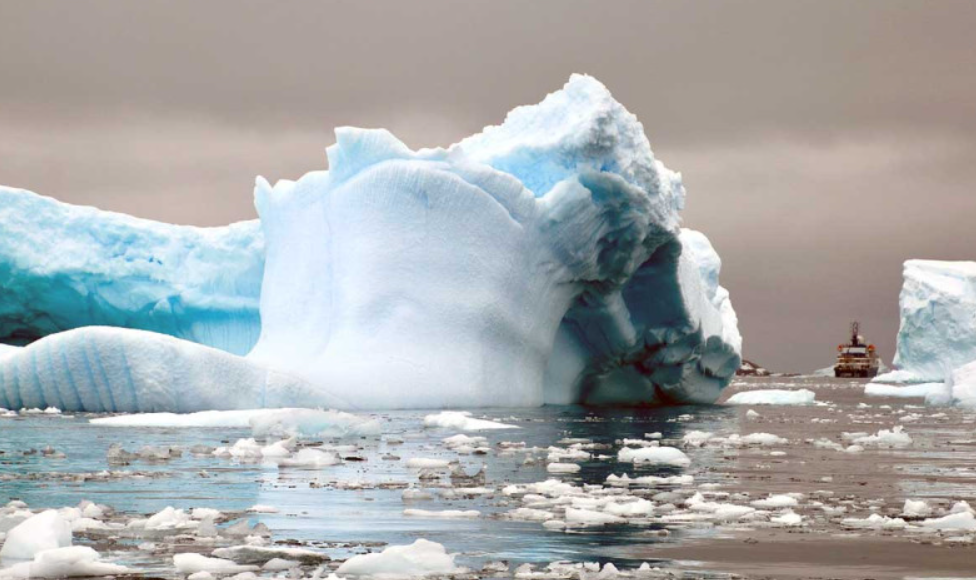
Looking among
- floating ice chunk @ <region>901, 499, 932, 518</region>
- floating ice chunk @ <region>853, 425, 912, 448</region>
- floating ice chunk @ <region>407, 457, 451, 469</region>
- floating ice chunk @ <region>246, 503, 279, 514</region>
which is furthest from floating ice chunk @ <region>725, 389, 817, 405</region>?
floating ice chunk @ <region>246, 503, 279, 514</region>

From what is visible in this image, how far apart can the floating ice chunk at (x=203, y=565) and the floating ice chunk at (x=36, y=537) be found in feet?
1.65

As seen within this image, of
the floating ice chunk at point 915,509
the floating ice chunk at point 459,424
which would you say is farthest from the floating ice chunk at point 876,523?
the floating ice chunk at point 459,424

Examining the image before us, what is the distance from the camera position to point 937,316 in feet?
164

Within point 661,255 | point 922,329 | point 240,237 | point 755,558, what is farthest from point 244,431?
point 922,329

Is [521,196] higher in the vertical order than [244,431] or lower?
higher

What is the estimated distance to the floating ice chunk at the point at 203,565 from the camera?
4.71m

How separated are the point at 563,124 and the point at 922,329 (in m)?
33.7

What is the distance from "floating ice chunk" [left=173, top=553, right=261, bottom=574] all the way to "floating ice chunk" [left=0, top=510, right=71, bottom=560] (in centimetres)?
50

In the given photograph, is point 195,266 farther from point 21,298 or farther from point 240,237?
point 21,298

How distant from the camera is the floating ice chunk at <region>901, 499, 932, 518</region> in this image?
22.5 feet

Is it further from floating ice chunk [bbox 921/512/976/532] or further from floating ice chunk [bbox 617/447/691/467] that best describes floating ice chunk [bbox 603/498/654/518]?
floating ice chunk [bbox 617/447/691/467]

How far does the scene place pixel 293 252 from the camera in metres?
Result: 22.2

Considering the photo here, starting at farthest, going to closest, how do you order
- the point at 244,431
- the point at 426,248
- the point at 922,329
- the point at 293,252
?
1. the point at 922,329
2. the point at 293,252
3. the point at 426,248
4. the point at 244,431

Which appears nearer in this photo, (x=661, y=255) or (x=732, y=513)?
(x=732, y=513)
